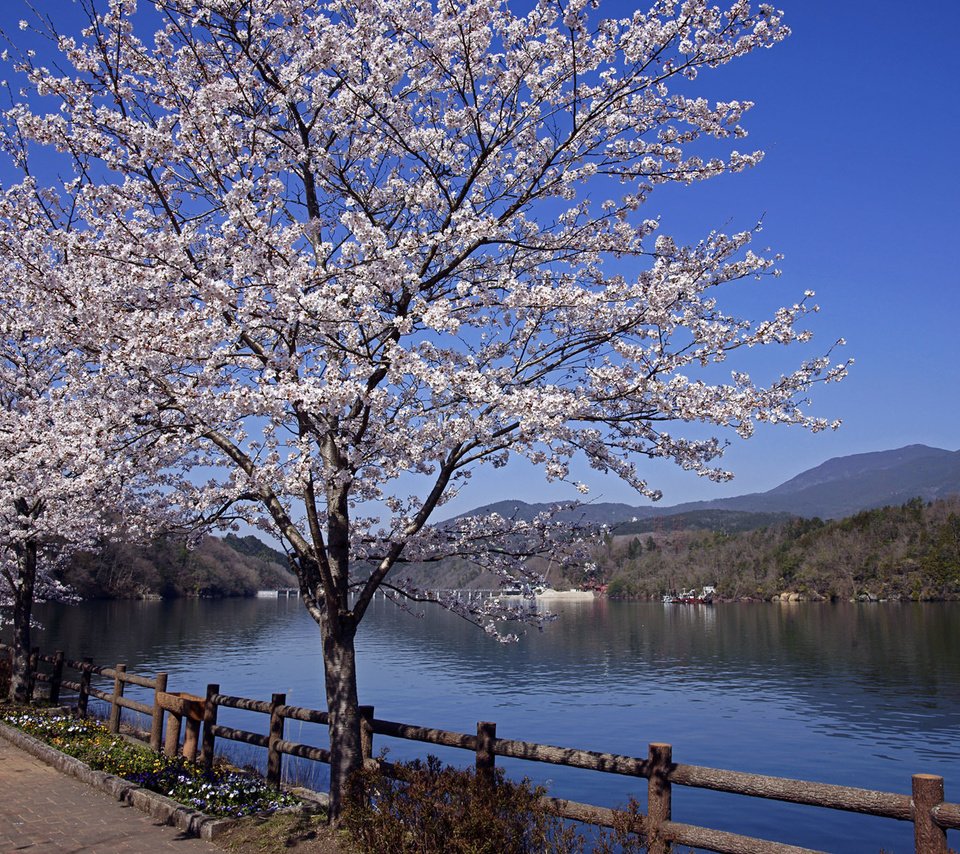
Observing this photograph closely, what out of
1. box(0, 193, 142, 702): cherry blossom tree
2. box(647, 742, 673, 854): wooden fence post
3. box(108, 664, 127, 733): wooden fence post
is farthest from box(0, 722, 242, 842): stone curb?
box(647, 742, 673, 854): wooden fence post

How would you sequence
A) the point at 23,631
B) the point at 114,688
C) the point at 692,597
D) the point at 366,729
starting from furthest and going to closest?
the point at 692,597 → the point at 23,631 → the point at 114,688 → the point at 366,729

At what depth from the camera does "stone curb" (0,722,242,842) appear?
878 centimetres

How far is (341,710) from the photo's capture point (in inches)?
350

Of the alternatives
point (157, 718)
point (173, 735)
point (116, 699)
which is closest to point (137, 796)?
point (173, 735)

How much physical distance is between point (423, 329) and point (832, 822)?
57.9 ft

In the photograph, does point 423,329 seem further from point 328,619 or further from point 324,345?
point 328,619

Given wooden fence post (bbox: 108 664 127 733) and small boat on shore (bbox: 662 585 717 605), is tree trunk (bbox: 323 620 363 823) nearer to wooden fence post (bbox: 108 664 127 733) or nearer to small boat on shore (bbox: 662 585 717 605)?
wooden fence post (bbox: 108 664 127 733)

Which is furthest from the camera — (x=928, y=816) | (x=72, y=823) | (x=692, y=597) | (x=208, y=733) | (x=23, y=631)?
(x=692, y=597)

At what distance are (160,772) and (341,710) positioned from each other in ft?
11.8

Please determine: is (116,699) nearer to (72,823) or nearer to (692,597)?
(72,823)

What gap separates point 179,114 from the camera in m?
8.86

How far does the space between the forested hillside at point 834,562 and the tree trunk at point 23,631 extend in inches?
5342

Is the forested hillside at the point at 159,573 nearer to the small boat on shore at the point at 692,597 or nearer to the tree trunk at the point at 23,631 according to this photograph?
the small boat on shore at the point at 692,597

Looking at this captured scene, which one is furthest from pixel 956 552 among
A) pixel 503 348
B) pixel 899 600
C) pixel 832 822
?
pixel 503 348
